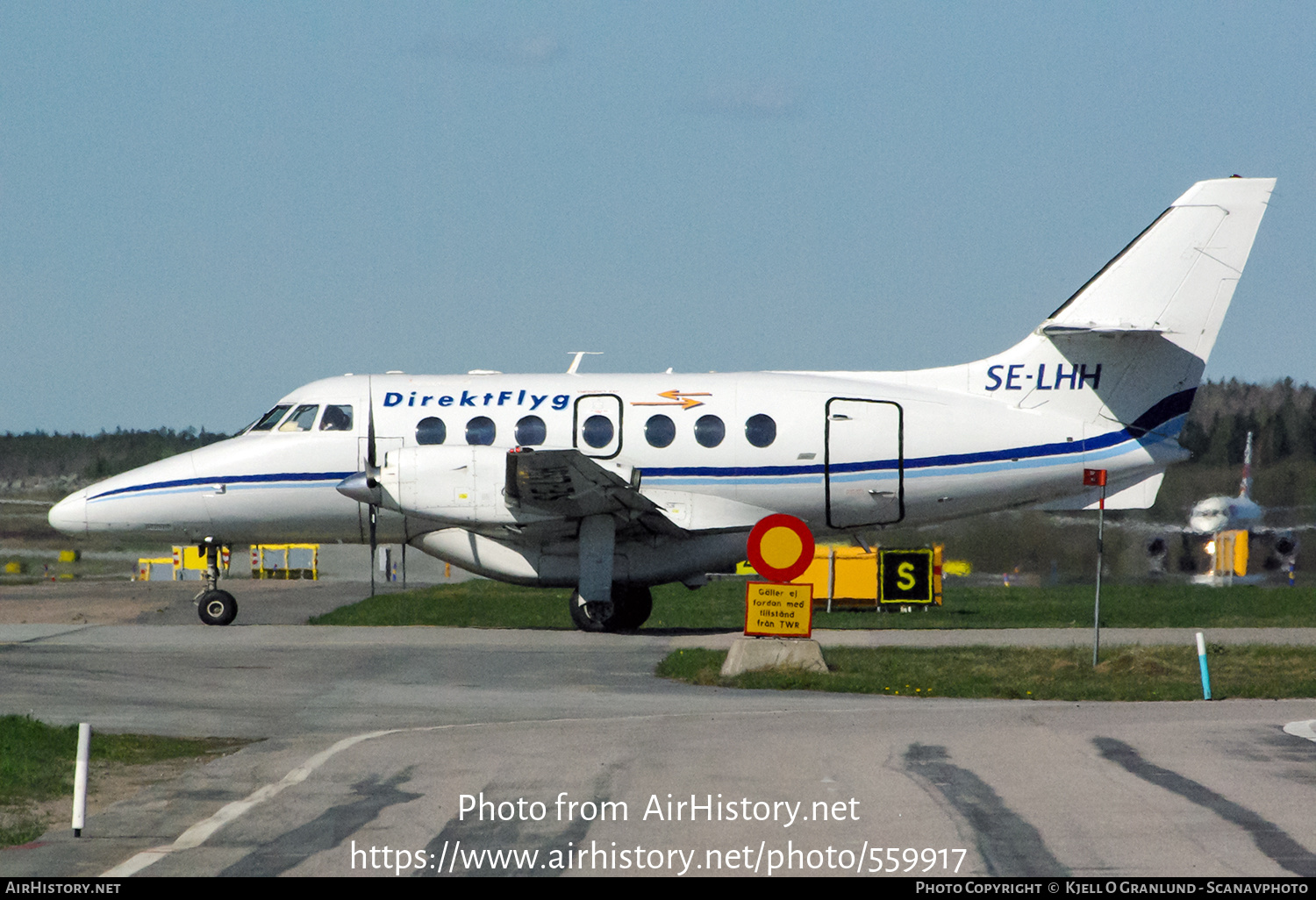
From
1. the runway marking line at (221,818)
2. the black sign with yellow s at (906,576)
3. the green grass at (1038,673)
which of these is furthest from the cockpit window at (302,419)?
the runway marking line at (221,818)

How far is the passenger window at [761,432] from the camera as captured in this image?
2325 cm

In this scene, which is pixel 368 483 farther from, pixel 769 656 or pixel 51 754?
pixel 51 754

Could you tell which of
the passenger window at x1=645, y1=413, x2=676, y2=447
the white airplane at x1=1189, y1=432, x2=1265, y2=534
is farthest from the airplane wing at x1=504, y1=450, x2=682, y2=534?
the white airplane at x1=1189, y1=432, x2=1265, y2=534

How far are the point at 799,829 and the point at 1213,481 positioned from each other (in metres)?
24.7

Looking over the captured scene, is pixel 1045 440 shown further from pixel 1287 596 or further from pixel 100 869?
pixel 100 869

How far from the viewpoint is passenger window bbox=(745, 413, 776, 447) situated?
23250 millimetres

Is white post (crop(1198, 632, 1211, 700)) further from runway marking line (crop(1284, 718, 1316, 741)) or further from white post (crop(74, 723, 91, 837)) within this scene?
white post (crop(74, 723, 91, 837))

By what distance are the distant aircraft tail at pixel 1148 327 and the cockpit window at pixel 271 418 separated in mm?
11451

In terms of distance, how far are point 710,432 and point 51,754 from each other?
12.9 meters

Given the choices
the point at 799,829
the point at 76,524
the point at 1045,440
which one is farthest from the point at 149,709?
the point at 1045,440

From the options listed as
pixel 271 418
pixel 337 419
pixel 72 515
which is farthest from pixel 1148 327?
pixel 72 515

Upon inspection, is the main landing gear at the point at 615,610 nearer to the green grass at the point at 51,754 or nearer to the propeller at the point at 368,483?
the propeller at the point at 368,483

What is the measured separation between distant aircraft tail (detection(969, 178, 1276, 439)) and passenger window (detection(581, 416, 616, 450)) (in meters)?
5.93

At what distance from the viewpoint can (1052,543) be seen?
31156mm
